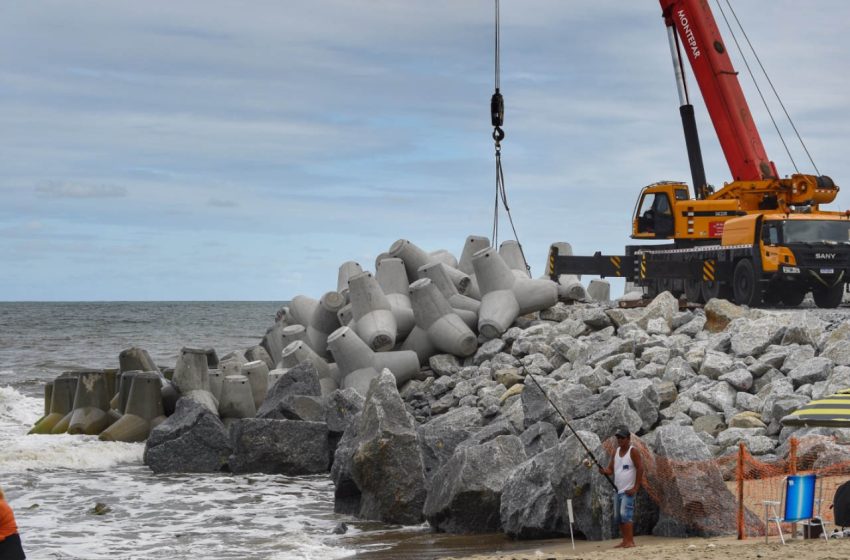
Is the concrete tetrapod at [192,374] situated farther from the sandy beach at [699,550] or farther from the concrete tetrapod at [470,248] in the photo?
the sandy beach at [699,550]

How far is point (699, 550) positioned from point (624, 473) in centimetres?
107

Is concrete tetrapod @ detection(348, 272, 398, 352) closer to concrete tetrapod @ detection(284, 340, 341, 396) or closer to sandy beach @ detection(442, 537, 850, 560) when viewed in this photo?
concrete tetrapod @ detection(284, 340, 341, 396)

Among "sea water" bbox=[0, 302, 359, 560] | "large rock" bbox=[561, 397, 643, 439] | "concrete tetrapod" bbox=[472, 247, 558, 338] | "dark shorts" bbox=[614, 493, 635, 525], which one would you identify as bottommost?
"sea water" bbox=[0, 302, 359, 560]

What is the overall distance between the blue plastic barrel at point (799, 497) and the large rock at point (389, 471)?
158 inches

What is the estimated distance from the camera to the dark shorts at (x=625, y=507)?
29.7 feet

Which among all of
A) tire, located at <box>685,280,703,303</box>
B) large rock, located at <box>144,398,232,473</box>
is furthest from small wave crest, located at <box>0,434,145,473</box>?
tire, located at <box>685,280,703,303</box>

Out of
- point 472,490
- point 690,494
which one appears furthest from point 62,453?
point 690,494

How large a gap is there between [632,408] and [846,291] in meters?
13.6

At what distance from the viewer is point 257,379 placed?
59.1 ft

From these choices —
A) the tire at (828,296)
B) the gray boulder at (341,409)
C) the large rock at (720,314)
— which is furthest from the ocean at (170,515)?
the tire at (828,296)

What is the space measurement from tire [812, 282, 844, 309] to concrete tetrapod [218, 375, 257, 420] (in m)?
11.5

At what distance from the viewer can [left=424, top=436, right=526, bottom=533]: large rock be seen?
10430 mm

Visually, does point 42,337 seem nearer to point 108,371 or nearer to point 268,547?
point 108,371

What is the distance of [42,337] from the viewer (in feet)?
165
